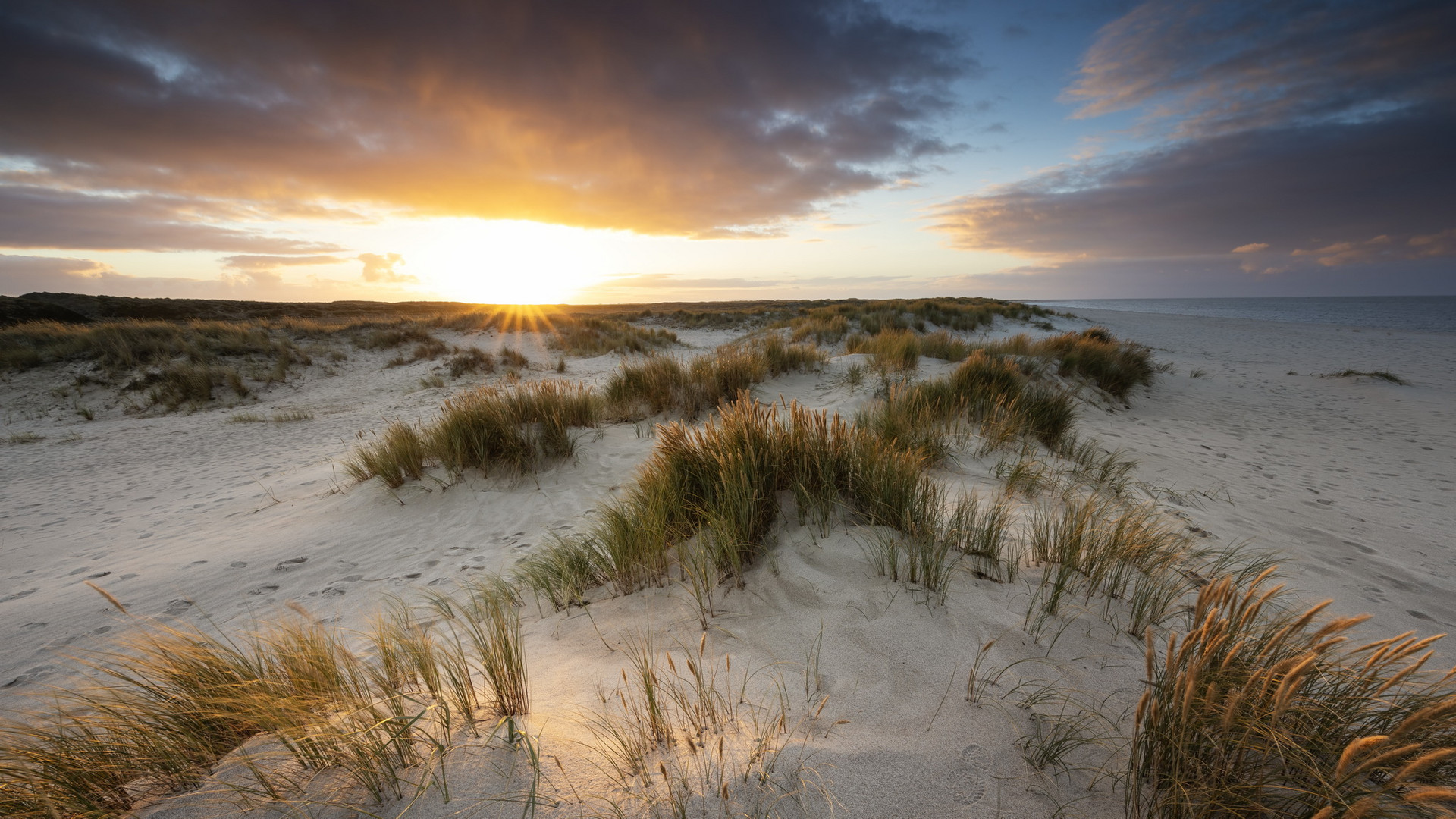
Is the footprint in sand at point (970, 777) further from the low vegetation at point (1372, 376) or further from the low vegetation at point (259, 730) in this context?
the low vegetation at point (1372, 376)

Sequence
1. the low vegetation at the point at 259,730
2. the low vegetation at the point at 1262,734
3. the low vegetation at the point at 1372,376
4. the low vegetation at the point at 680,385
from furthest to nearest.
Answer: the low vegetation at the point at 1372,376 < the low vegetation at the point at 680,385 < the low vegetation at the point at 259,730 < the low vegetation at the point at 1262,734

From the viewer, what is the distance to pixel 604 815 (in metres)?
1.40

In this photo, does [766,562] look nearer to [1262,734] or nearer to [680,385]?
[1262,734]

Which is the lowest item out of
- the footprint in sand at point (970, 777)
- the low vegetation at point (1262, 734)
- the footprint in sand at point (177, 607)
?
the footprint in sand at point (177, 607)

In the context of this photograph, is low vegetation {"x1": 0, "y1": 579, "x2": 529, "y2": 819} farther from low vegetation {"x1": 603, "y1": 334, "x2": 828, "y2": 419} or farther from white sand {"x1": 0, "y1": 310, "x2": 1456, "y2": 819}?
low vegetation {"x1": 603, "y1": 334, "x2": 828, "y2": 419}

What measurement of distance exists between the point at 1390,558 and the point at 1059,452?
2.33m

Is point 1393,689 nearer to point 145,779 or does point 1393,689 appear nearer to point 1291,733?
point 1291,733

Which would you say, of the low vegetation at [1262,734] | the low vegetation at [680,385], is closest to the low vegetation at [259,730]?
the low vegetation at [1262,734]

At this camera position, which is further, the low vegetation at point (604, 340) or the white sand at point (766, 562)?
the low vegetation at point (604, 340)

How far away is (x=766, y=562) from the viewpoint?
281 cm

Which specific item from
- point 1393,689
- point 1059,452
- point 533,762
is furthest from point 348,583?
point 1059,452

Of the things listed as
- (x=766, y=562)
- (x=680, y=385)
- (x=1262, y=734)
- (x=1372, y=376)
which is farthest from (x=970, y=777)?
(x=1372, y=376)

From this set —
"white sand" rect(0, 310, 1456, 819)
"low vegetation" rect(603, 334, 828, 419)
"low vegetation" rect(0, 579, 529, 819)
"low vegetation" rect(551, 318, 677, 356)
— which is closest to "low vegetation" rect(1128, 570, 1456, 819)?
"white sand" rect(0, 310, 1456, 819)

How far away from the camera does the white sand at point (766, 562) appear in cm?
165
